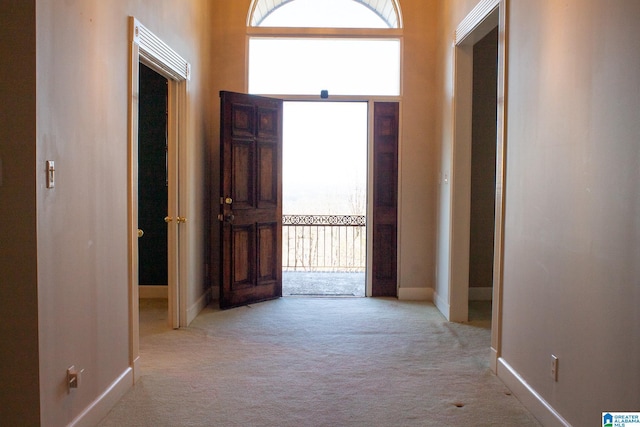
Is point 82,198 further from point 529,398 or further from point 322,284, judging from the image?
point 322,284

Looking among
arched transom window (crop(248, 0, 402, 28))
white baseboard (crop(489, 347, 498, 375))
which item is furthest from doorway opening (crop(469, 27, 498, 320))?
white baseboard (crop(489, 347, 498, 375))

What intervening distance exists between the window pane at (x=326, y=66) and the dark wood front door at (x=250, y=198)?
364 mm

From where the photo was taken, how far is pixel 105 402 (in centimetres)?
313

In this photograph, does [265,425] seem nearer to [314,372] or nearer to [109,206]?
[314,372]

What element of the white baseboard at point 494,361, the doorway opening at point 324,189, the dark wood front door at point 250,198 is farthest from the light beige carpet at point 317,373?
the doorway opening at point 324,189

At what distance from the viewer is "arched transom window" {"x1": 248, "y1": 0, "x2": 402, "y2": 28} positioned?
20.5ft

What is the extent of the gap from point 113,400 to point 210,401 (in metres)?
0.55

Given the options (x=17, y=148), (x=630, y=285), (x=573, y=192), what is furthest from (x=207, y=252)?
(x=630, y=285)

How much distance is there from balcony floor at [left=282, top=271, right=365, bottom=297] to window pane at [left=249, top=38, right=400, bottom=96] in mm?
2272

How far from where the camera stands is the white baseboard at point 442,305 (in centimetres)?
535

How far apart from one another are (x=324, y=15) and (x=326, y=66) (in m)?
0.54

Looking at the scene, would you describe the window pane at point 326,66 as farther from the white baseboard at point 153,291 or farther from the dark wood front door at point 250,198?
the white baseboard at point 153,291

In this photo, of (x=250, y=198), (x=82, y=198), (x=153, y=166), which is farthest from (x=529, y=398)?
(x=153, y=166)

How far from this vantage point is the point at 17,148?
2.37m
